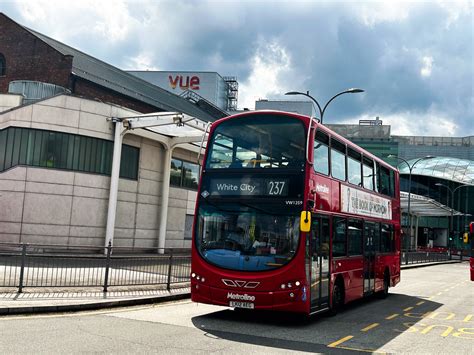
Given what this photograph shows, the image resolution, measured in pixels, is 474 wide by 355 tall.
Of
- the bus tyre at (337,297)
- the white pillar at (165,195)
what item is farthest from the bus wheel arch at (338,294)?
the white pillar at (165,195)

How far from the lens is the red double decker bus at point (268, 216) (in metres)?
9.88

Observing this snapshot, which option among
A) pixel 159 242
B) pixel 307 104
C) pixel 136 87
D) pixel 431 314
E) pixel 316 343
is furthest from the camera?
pixel 307 104

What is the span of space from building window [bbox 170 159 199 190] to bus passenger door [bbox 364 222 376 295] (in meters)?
19.2

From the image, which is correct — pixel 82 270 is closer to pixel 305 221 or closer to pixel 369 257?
pixel 305 221

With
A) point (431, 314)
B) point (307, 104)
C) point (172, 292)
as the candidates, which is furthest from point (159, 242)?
point (307, 104)

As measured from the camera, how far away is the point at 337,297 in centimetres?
1222

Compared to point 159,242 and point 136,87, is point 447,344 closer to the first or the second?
point 159,242

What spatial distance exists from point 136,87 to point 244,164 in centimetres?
3374

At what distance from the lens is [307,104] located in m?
98.4

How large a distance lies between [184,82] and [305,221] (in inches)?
3298

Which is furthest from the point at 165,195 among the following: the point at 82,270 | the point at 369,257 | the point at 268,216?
the point at 268,216

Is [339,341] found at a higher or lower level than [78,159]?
lower

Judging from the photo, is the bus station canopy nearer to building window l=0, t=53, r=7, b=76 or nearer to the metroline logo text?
building window l=0, t=53, r=7, b=76

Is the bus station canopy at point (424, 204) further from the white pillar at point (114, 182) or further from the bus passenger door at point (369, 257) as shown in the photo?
the bus passenger door at point (369, 257)
